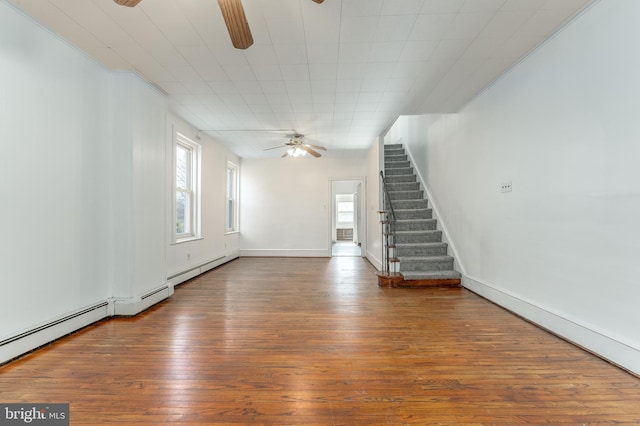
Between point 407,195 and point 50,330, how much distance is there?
5.36 metres

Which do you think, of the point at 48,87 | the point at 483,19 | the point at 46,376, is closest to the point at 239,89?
the point at 48,87

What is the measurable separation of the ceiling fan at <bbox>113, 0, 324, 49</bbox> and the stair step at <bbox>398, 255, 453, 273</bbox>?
3688 millimetres

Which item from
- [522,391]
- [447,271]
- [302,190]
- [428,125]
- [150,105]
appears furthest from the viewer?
[302,190]

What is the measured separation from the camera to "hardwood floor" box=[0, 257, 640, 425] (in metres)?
1.49

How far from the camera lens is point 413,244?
15.5 feet

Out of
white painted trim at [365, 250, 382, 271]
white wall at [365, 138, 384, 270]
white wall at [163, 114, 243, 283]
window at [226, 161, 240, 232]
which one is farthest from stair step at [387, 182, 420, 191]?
window at [226, 161, 240, 232]

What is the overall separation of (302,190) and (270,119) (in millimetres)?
3077

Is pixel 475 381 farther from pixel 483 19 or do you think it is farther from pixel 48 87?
pixel 48 87

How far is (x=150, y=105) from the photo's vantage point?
326cm

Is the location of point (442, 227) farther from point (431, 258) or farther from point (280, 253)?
point (280, 253)

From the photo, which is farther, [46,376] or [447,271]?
[447,271]

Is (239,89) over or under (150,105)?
over

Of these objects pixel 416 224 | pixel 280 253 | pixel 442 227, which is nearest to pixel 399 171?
pixel 416 224

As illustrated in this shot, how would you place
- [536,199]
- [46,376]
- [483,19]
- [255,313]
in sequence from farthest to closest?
[255,313], [536,199], [483,19], [46,376]
